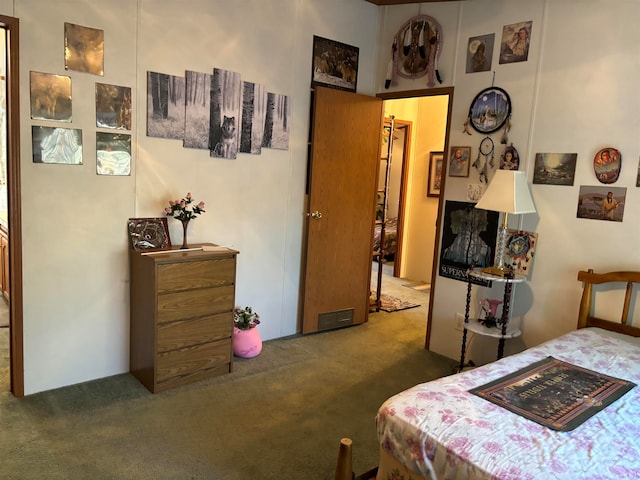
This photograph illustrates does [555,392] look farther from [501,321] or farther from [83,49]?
[83,49]

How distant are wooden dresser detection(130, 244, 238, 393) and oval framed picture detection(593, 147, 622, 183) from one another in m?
2.28

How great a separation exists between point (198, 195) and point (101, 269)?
78cm

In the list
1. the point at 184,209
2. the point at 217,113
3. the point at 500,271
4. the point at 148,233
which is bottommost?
the point at 500,271

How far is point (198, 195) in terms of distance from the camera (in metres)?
3.29

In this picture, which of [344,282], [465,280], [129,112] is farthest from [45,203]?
[465,280]

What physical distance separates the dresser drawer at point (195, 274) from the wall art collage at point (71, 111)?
689mm

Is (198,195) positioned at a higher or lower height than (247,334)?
higher

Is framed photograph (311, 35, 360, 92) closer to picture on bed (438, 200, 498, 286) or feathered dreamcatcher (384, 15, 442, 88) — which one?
feathered dreamcatcher (384, 15, 442, 88)

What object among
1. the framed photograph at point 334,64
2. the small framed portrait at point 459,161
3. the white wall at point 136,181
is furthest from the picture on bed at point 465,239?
the framed photograph at point 334,64

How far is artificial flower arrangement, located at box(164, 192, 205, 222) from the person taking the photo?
305 centimetres

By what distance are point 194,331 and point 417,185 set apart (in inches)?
165

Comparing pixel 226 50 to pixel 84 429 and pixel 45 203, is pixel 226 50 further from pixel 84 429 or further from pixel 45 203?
pixel 84 429

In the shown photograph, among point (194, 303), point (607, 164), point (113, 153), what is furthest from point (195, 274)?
point (607, 164)

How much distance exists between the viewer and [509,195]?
2918mm
